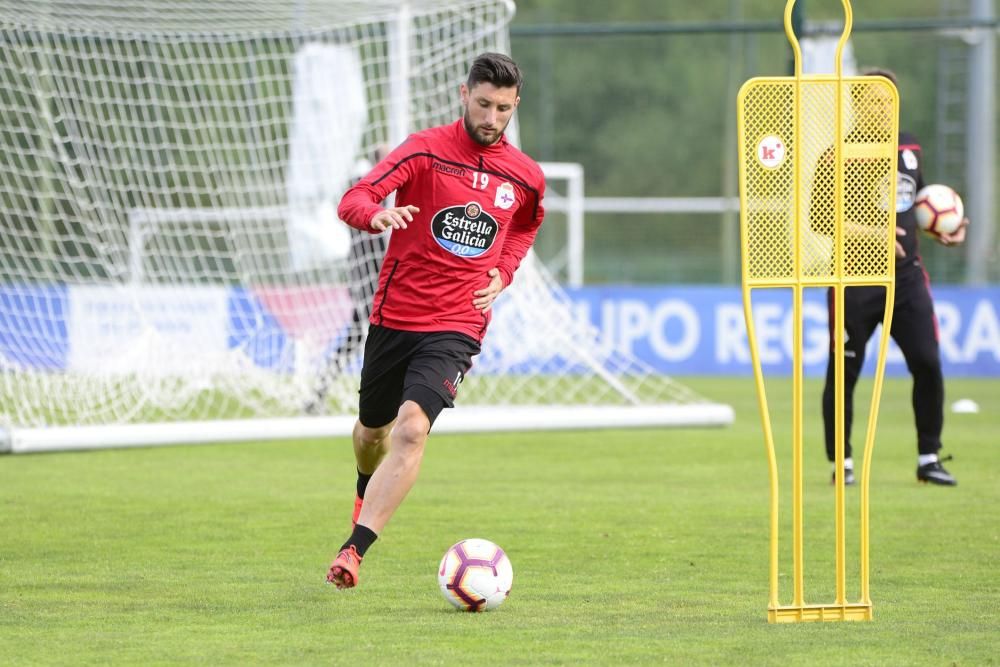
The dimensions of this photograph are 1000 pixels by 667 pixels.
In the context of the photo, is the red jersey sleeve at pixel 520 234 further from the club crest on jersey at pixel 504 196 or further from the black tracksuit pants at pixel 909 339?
the black tracksuit pants at pixel 909 339

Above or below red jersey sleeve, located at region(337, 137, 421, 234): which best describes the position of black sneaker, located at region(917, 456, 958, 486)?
below

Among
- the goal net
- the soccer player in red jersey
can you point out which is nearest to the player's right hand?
the soccer player in red jersey

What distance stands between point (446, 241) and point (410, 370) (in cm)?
55

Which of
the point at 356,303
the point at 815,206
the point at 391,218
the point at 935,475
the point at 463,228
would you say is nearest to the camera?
the point at 815,206

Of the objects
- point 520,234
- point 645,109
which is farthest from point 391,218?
point 645,109

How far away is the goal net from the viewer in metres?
13.0

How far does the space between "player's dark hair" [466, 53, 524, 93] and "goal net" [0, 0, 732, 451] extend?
20.1ft

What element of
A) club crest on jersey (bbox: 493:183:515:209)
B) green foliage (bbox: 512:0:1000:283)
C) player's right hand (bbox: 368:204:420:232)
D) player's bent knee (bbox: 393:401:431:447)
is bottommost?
green foliage (bbox: 512:0:1000:283)

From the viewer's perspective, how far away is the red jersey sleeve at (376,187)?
20.0 feet

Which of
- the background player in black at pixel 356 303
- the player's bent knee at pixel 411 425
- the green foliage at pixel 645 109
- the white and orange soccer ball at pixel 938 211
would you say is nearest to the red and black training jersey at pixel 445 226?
the player's bent knee at pixel 411 425

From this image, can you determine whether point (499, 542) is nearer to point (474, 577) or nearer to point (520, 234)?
point (520, 234)

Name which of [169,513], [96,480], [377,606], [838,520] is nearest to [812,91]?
[838,520]

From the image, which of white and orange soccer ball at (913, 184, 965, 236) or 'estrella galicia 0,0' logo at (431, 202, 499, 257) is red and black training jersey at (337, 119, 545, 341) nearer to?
'estrella galicia 0,0' logo at (431, 202, 499, 257)

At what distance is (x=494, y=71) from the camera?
625cm
